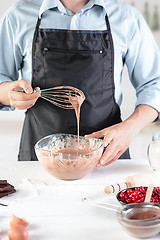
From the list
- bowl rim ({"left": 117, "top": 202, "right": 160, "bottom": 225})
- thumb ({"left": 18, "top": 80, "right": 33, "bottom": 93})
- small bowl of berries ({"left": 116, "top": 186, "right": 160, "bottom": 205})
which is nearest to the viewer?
bowl rim ({"left": 117, "top": 202, "right": 160, "bottom": 225})

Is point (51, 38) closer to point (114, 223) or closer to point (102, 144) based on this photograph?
point (102, 144)

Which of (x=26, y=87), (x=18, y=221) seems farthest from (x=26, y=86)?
(x=18, y=221)

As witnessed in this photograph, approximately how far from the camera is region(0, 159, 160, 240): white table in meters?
1.16

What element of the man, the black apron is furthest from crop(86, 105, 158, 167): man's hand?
the black apron

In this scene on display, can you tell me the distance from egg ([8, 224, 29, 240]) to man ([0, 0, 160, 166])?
0.83 m

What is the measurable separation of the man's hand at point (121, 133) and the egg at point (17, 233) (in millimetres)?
547

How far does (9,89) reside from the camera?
179 cm

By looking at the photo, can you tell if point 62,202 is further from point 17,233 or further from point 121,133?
point 121,133

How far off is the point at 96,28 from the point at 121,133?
0.55 m

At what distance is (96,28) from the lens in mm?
1922

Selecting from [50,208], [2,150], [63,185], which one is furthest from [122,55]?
[2,150]

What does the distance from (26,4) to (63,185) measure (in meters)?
0.96

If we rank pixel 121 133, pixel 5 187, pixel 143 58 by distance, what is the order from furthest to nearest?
pixel 143 58, pixel 121 133, pixel 5 187

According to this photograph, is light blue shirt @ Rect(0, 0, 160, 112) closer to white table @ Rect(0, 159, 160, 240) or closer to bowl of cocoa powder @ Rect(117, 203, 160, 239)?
white table @ Rect(0, 159, 160, 240)
